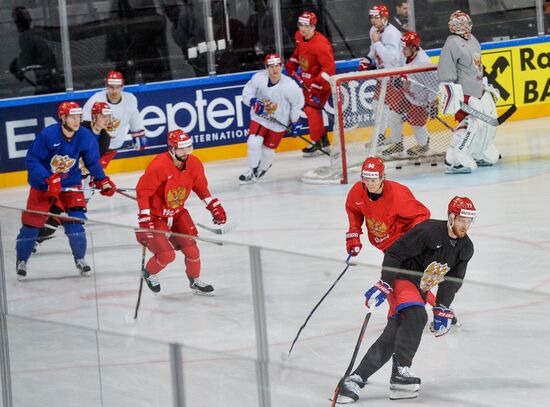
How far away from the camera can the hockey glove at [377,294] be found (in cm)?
389

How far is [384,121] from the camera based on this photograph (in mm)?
10586

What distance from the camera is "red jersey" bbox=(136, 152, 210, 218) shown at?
264 inches

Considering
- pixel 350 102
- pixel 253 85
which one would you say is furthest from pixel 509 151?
pixel 253 85

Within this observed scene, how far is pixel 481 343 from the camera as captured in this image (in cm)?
376

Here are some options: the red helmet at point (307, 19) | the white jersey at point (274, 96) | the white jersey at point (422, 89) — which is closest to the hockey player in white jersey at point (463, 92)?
the white jersey at point (422, 89)

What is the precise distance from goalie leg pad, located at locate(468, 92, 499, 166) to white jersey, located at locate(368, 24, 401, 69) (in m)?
1.20

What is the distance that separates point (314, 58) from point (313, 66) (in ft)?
0.28

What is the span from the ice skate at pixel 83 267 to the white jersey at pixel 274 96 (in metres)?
5.39

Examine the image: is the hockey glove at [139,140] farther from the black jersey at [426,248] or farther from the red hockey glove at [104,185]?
the black jersey at [426,248]

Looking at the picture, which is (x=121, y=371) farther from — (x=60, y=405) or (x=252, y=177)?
(x=252, y=177)

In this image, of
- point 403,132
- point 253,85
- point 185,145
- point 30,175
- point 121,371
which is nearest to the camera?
point 121,371

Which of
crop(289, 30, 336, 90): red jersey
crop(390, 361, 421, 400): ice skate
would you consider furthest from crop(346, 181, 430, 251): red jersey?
crop(289, 30, 336, 90): red jersey

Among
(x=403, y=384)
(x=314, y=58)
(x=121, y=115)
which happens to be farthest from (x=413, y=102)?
(x=403, y=384)

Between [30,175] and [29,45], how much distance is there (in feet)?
13.1
